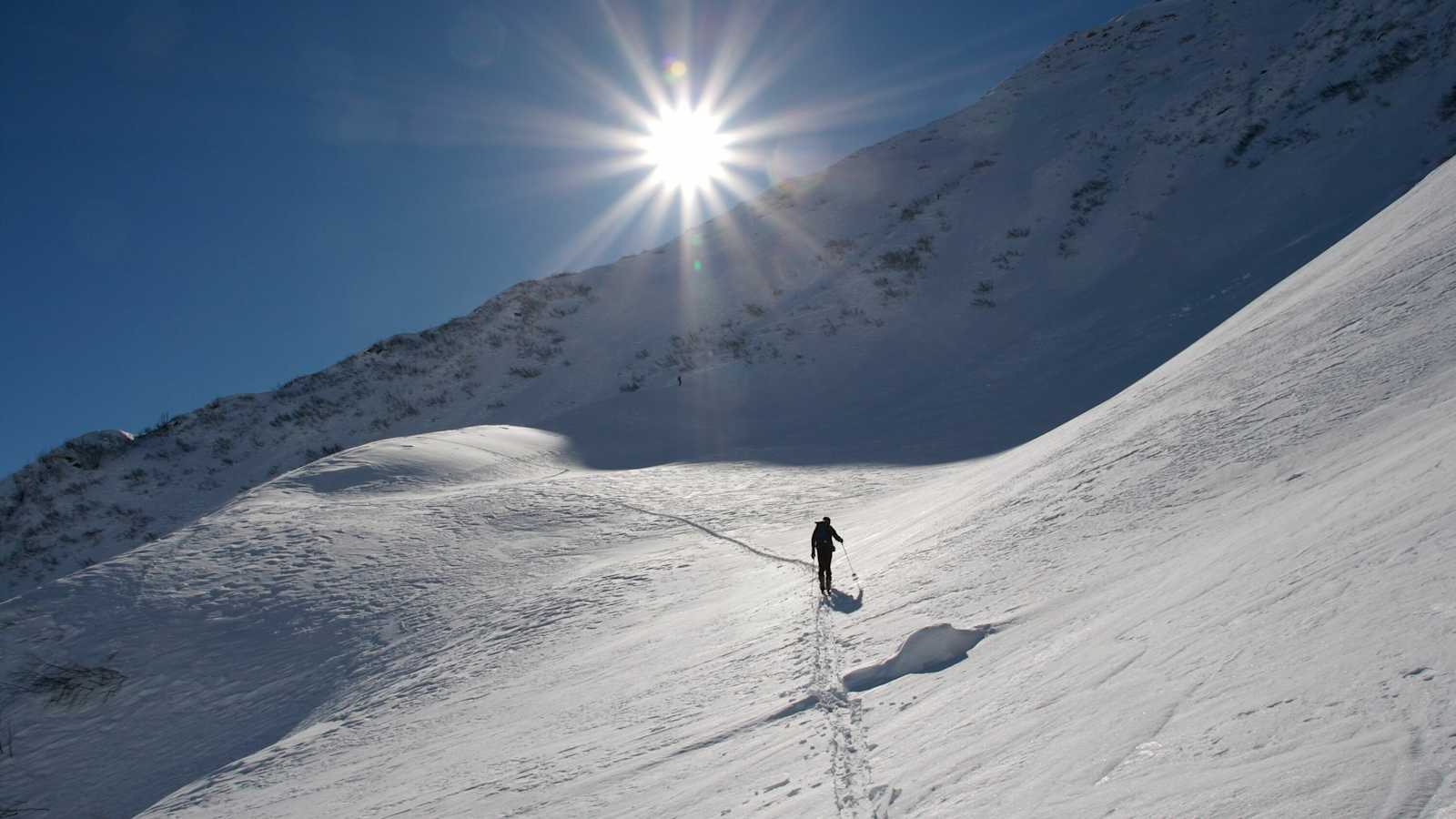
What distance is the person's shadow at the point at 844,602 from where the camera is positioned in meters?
7.57

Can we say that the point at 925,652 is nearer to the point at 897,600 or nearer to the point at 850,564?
the point at 897,600

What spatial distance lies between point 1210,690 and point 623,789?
11.3 feet

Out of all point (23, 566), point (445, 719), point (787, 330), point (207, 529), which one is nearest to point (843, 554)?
point (445, 719)

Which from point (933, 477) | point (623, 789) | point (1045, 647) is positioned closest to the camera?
point (1045, 647)

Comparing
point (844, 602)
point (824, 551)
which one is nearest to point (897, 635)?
point (844, 602)

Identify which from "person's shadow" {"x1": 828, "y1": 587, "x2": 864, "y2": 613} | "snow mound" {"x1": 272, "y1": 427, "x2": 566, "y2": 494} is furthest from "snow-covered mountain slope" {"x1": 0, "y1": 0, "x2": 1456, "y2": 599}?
"person's shadow" {"x1": 828, "y1": 587, "x2": 864, "y2": 613}

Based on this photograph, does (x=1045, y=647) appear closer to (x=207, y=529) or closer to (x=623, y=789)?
(x=623, y=789)

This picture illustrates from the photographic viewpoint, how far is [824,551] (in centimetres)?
870

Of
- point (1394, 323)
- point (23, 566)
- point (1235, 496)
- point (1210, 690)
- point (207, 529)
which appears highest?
point (23, 566)

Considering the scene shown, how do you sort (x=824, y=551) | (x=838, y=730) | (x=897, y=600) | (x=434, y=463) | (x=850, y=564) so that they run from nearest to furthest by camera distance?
1. (x=838, y=730)
2. (x=897, y=600)
3. (x=824, y=551)
4. (x=850, y=564)
5. (x=434, y=463)

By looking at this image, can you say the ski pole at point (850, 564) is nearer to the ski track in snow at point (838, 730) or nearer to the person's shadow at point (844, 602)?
the person's shadow at point (844, 602)

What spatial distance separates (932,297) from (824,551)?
23373mm

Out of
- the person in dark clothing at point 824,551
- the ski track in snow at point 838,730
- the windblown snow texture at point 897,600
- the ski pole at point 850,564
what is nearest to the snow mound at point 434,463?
the windblown snow texture at point 897,600

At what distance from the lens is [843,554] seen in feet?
34.7
